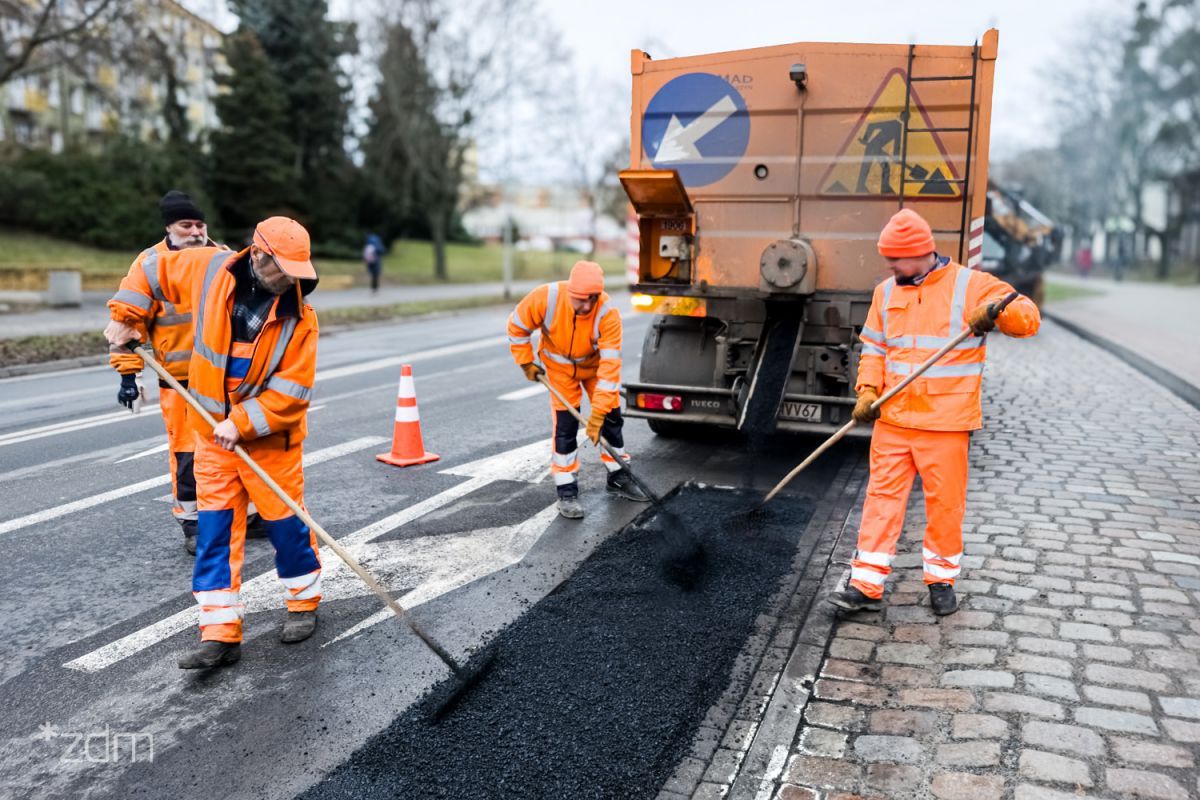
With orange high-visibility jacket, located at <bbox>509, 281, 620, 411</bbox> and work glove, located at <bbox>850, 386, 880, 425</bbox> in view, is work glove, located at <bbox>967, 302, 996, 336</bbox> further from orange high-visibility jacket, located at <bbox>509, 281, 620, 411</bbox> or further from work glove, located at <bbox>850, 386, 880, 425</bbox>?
orange high-visibility jacket, located at <bbox>509, 281, 620, 411</bbox>

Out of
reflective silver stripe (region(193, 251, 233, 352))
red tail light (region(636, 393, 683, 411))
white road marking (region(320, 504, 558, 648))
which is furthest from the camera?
red tail light (region(636, 393, 683, 411))

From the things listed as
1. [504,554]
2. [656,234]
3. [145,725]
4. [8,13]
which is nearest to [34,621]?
[145,725]

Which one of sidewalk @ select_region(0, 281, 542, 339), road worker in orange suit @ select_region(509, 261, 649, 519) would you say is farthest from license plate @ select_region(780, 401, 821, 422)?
sidewalk @ select_region(0, 281, 542, 339)

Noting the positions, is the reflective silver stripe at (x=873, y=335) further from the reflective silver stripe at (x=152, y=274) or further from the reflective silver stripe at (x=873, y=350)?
the reflective silver stripe at (x=152, y=274)

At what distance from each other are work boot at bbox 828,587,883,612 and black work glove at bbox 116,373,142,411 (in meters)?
3.64

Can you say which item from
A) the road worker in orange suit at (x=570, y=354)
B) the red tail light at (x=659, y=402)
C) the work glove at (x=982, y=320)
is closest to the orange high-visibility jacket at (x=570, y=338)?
the road worker in orange suit at (x=570, y=354)

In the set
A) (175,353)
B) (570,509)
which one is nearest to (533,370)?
(570,509)

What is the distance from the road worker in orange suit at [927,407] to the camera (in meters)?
3.95

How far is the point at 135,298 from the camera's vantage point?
4.51m

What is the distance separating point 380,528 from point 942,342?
125 inches

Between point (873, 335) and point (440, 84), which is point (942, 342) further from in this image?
point (440, 84)

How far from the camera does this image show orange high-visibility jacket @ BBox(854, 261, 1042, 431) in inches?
156

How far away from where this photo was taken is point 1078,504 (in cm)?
566

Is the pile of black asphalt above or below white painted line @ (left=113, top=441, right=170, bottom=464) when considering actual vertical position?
below
